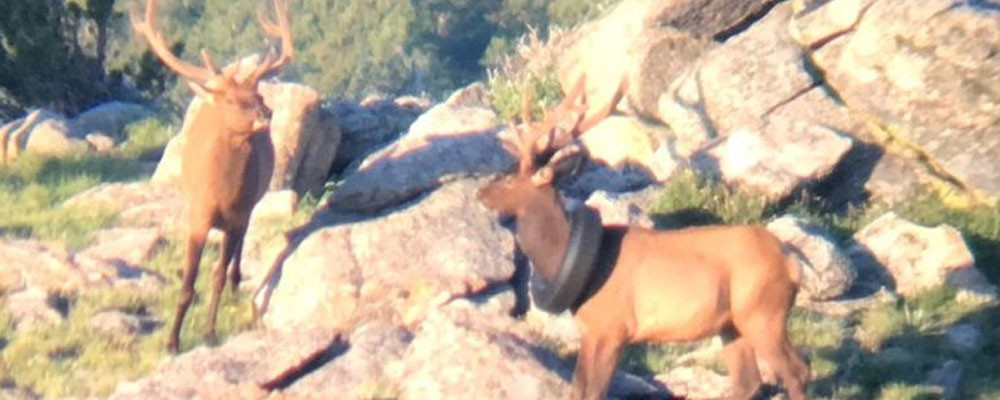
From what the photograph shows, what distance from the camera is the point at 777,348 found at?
38.9 feet

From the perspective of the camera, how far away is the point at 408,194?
51.1ft

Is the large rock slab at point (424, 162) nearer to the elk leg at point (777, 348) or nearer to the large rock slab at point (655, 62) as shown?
the large rock slab at point (655, 62)

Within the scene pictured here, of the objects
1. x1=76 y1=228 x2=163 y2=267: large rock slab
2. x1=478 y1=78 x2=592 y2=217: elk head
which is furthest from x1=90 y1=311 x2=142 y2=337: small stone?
x1=478 y1=78 x2=592 y2=217: elk head

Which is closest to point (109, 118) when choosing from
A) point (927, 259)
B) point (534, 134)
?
point (927, 259)

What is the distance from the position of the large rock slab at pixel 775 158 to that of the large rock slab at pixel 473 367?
154 inches

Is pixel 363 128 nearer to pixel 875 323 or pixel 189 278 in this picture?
pixel 189 278

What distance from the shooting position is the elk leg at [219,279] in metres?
14.0

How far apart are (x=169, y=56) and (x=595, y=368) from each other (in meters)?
4.74

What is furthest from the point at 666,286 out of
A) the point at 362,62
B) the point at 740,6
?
the point at 362,62

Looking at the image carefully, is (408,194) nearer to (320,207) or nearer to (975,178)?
(320,207)

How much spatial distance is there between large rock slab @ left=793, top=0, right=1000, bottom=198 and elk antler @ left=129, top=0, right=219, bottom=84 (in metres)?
5.87

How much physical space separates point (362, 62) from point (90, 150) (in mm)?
34885

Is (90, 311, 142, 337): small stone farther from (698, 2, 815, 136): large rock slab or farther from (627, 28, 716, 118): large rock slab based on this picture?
(627, 28, 716, 118): large rock slab

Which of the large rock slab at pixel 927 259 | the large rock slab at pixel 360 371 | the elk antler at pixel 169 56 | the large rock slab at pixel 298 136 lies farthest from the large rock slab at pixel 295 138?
the large rock slab at pixel 927 259
